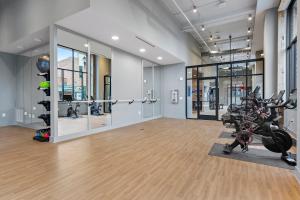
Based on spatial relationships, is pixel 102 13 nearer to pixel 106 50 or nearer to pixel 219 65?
pixel 106 50

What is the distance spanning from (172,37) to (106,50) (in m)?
3.44

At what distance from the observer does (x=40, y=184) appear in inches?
96.7

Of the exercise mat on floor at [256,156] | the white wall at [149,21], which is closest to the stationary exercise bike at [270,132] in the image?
the exercise mat on floor at [256,156]

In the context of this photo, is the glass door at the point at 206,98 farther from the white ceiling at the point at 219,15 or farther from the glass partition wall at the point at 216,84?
the white ceiling at the point at 219,15

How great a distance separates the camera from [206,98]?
9977mm

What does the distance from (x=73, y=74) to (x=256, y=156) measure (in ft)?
20.6

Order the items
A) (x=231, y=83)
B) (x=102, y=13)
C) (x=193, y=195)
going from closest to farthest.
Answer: (x=193, y=195) → (x=102, y=13) → (x=231, y=83)

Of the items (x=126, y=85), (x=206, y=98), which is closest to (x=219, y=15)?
(x=206, y=98)

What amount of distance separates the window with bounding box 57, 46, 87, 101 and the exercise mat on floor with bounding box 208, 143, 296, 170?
4409mm

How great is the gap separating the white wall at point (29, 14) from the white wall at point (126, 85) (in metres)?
2.57

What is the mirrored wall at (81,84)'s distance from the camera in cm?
528

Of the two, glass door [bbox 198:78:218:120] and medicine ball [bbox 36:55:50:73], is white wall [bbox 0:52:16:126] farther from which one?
glass door [bbox 198:78:218:120]

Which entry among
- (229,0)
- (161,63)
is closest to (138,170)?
(229,0)

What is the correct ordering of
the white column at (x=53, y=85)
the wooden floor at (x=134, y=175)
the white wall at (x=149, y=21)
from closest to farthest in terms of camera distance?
the wooden floor at (x=134, y=175) < the white wall at (x=149, y=21) < the white column at (x=53, y=85)
